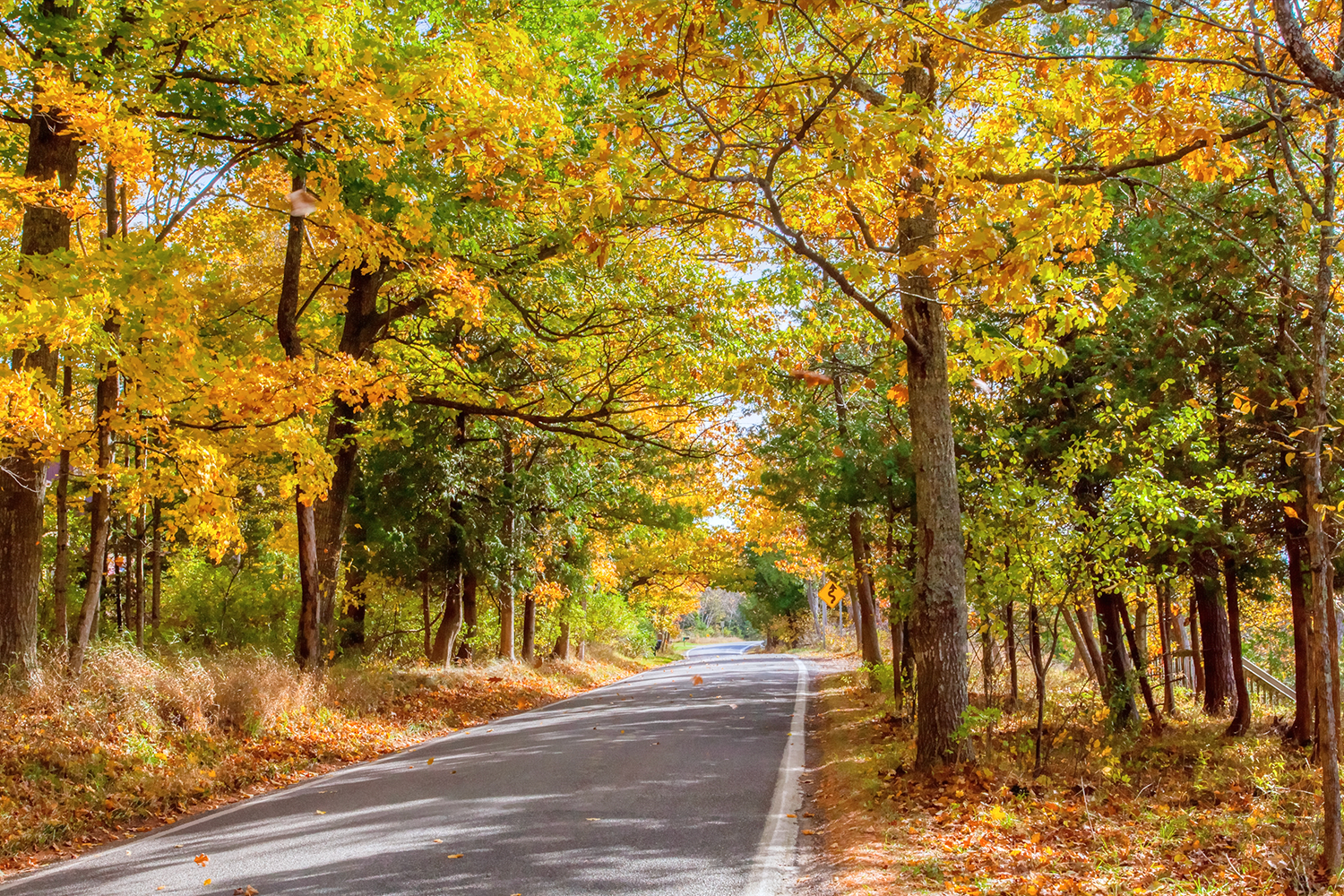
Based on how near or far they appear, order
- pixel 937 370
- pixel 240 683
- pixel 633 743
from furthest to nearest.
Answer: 1. pixel 633 743
2. pixel 240 683
3. pixel 937 370

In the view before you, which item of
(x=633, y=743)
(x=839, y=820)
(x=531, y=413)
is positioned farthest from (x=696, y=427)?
(x=839, y=820)

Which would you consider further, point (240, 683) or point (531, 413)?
point (531, 413)

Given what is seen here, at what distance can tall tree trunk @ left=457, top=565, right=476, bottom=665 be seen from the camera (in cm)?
2131

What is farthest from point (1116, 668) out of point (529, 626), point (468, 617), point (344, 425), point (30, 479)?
point (529, 626)

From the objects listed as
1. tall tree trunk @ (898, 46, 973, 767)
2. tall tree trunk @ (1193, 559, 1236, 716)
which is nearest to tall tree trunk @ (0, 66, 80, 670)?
tall tree trunk @ (898, 46, 973, 767)

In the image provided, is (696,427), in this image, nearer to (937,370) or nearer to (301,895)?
(937,370)

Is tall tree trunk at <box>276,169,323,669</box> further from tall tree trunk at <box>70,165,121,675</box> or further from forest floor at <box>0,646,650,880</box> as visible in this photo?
A: tall tree trunk at <box>70,165,121,675</box>

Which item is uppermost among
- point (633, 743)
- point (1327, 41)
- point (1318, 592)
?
point (1327, 41)

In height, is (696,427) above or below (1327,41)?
below

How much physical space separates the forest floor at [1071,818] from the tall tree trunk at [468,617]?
12.3 m

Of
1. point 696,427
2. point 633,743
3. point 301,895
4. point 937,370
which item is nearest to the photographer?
point 301,895

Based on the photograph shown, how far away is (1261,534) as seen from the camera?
36.2 feet

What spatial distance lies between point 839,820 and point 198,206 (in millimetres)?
12460

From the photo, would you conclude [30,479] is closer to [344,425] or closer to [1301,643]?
[344,425]
